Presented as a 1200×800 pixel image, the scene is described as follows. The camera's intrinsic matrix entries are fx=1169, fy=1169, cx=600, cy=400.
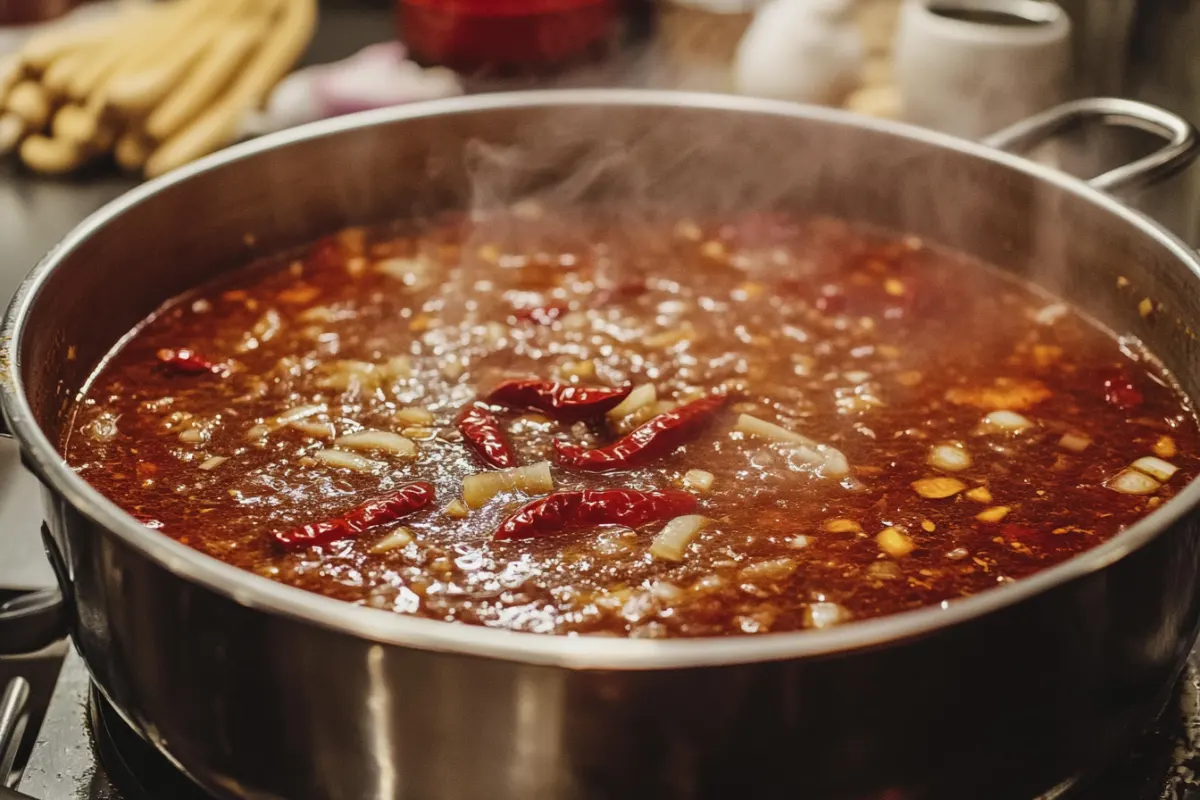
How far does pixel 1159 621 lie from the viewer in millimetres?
1224

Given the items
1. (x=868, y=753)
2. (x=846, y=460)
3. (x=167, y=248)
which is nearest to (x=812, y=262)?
(x=846, y=460)

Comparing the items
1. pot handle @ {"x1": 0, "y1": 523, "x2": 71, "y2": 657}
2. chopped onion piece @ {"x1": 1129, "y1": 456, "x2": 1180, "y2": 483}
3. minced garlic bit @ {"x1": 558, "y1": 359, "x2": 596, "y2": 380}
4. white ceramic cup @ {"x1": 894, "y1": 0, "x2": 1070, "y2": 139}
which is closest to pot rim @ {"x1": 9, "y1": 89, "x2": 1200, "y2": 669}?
pot handle @ {"x1": 0, "y1": 523, "x2": 71, "y2": 657}

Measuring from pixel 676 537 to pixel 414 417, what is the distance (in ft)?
1.68

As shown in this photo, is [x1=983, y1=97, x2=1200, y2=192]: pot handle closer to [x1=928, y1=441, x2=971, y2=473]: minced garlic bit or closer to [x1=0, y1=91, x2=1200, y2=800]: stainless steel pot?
[x1=928, y1=441, x2=971, y2=473]: minced garlic bit

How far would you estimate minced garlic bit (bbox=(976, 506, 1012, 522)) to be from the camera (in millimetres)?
1637

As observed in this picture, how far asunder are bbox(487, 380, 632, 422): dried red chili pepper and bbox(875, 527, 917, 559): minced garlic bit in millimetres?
481

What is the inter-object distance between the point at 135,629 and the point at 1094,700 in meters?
0.99

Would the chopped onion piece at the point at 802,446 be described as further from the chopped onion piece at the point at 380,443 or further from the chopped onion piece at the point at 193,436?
the chopped onion piece at the point at 193,436

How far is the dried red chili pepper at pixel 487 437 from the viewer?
1.71m

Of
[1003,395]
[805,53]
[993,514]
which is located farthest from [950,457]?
[805,53]

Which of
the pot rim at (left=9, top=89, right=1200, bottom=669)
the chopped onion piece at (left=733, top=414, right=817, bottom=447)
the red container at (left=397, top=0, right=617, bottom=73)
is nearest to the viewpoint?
the pot rim at (left=9, top=89, right=1200, bottom=669)

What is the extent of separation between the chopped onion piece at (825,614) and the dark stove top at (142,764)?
0.31 m

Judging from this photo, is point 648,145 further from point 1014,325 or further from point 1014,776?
point 1014,776

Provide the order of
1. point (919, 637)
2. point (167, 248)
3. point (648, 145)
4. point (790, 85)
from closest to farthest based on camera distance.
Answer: point (919, 637) < point (167, 248) < point (648, 145) < point (790, 85)
